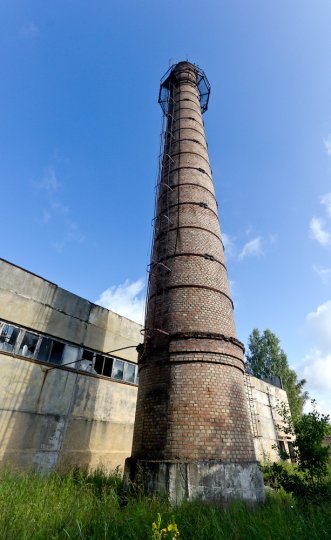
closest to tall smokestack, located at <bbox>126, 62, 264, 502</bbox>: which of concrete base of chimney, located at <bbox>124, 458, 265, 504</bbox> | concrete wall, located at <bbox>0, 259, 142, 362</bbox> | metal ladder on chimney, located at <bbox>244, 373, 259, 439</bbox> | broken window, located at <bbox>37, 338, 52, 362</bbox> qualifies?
concrete base of chimney, located at <bbox>124, 458, 265, 504</bbox>

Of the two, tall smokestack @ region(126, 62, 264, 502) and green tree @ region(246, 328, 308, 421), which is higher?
green tree @ region(246, 328, 308, 421)

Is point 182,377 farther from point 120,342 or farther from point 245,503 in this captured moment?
point 120,342

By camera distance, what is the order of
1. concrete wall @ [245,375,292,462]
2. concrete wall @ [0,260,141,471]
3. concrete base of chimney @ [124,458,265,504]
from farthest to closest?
1. concrete wall @ [245,375,292,462]
2. concrete wall @ [0,260,141,471]
3. concrete base of chimney @ [124,458,265,504]

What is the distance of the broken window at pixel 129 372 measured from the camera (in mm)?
10781

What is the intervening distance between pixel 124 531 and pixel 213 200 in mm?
9447

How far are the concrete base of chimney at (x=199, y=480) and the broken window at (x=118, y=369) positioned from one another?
4.75 meters

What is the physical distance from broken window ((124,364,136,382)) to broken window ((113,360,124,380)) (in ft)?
0.67

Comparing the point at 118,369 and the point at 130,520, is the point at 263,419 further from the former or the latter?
the point at 130,520

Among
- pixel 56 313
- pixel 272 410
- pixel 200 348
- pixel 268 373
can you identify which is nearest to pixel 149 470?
pixel 200 348

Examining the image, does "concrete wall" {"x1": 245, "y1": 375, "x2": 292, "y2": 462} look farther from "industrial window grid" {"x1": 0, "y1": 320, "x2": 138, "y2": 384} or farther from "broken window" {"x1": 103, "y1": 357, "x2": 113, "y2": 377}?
"broken window" {"x1": 103, "y1": 357, "x2": 113, "y2": 377}

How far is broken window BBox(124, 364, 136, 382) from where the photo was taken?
10.8 meters

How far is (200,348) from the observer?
6.81 m

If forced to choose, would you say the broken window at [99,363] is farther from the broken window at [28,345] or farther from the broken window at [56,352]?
the broken window at [28,345]

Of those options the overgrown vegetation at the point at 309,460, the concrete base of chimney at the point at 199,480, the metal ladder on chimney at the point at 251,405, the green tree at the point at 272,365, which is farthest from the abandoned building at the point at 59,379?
the green tree at the point at 272,365
